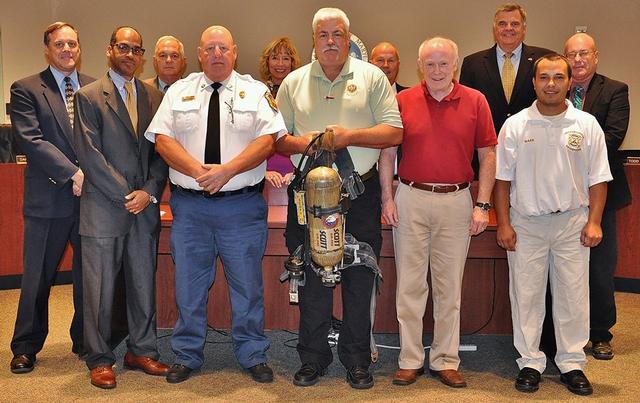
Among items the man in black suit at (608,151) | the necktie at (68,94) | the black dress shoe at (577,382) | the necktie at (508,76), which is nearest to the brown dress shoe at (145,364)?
the necktie at (68,94)

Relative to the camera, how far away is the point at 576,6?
305 inches

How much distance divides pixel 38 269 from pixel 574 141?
2850mm

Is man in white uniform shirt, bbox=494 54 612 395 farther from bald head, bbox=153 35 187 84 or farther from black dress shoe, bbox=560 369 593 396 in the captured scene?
bald head, bbox=153 35 187 84

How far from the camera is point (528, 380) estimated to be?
368cm

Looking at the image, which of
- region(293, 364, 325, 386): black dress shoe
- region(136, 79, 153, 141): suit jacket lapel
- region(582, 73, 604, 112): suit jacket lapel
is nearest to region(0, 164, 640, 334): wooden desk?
region(136, 79, 153, 141): suit jacket lapel

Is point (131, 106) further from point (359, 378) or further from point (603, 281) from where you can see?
point (603, 281)

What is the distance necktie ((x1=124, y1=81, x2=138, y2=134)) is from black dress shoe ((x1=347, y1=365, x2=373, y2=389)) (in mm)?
1652

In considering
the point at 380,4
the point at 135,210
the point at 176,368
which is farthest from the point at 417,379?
the point at 380,4

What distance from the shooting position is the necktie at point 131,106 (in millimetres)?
A: 3834

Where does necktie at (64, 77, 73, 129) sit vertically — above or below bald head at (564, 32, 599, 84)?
below

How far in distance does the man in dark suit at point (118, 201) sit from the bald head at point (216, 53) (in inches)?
15.3

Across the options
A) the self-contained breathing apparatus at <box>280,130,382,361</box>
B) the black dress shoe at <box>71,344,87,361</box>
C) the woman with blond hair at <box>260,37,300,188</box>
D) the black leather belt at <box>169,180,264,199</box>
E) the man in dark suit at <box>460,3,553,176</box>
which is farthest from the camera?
the woman with blond hair at <box>260,37,300,188</box>

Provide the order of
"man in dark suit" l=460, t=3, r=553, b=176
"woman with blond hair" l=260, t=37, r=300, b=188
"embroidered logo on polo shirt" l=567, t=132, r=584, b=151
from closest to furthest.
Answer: "embroidered logo on polo shirt" l=567, t=132, r=584, b=151
"man in dark suit" l=460, t=3, r=553, b=176
"woman with blond hair" l=260, t=37, r=300, b=188

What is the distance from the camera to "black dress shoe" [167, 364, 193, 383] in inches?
148
